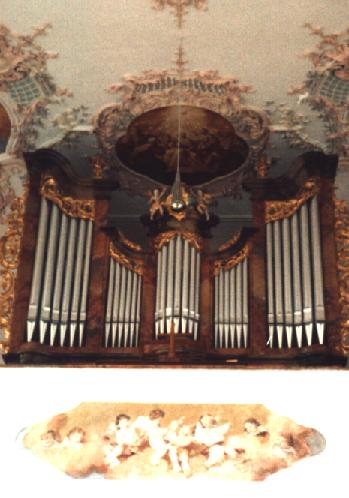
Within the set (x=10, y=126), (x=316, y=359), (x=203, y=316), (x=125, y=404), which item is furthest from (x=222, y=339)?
(x=10, y=126)

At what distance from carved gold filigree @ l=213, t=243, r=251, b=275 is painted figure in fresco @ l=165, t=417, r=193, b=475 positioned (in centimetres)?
228

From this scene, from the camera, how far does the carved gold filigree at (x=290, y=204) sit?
8859 millimetres

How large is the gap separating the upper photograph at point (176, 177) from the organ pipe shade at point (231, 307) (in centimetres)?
2

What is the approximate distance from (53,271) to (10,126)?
1991 mm

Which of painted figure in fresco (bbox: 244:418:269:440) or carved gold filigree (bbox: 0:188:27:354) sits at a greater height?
carved gold filigree (bbox: 0:188:27:354)

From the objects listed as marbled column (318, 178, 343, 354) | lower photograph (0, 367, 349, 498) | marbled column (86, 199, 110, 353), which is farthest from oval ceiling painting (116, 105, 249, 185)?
lower photograph (0, 367, 349, 498)

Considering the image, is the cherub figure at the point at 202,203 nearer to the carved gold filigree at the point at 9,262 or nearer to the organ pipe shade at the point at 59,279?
the organ pipe shade at the point at 59,279

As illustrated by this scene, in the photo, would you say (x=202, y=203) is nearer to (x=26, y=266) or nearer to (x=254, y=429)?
(x=26, y=266)

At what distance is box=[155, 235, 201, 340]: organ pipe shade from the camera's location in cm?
821

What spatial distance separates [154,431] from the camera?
6766 millimetres

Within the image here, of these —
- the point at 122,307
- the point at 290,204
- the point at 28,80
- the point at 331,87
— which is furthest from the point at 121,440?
the point at 331,87

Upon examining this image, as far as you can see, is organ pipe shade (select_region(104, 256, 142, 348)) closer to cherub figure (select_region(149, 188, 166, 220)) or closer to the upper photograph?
the upper photograph

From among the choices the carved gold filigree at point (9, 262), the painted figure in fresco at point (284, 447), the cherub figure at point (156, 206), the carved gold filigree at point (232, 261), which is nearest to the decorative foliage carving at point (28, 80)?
the carved gold filigree at point (9, 262)

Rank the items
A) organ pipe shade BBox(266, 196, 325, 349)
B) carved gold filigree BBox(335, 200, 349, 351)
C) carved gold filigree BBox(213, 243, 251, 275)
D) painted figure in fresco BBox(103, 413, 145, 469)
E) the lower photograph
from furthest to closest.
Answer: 1. carved gold filigree BBox(213, 243, 251, 275)
2. carved gold filigree BBox(335, 200, 349, 351)
3. organ pipe shade BBox(266, 196, 325, 349)
4. painted figure in fresco BBox(103, 413, 145, 469)
5. the lower photograph
